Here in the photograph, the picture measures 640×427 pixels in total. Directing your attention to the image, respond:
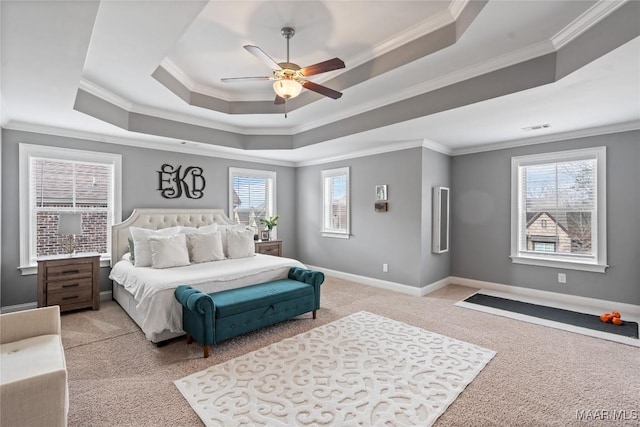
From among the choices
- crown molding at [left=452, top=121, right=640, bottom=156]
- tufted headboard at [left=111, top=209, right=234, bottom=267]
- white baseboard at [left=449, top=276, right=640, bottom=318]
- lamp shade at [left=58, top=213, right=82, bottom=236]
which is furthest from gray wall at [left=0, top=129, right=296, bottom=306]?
white baseboard at [left=449, top=276, right=640, bottom=318]

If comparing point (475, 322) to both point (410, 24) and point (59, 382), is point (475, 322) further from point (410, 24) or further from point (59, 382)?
point (59, 382)

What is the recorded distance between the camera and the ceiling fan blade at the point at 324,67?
2.43 m


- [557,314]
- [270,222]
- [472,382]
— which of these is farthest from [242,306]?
[557,314]

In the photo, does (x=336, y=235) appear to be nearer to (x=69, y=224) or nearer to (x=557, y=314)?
(x=557, y=314)

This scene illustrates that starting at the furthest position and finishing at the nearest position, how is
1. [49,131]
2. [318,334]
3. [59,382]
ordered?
[49,131] → [318,334] → [59,382]

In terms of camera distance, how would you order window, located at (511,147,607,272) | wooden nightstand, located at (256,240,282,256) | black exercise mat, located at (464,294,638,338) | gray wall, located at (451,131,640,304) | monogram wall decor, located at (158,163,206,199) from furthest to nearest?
wooden nightstand, located at (256,240,282,256)
monogram wall decor, located at (158,163,206,199)
window, located at (511,147,607,272)
gray wall, located at (451,131,640,304)
black exercise mat, located at (464,294,638,338)

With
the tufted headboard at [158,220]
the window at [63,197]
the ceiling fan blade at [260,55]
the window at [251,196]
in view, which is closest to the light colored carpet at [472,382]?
the tufted headboard at [158,220]

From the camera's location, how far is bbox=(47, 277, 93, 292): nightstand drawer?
12.5 ft

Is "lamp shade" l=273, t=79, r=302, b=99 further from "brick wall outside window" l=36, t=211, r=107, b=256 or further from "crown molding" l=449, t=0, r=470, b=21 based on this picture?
"brick wall outside window" l=36, t=211, r=107, b=256

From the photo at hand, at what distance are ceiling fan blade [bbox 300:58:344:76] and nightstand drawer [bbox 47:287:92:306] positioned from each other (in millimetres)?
3904

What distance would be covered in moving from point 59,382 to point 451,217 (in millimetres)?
5571

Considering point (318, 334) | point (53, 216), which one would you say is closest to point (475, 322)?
point (318, 334)

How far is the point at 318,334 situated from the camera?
329 centimetres

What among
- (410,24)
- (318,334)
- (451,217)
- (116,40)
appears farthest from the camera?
(451,217)
